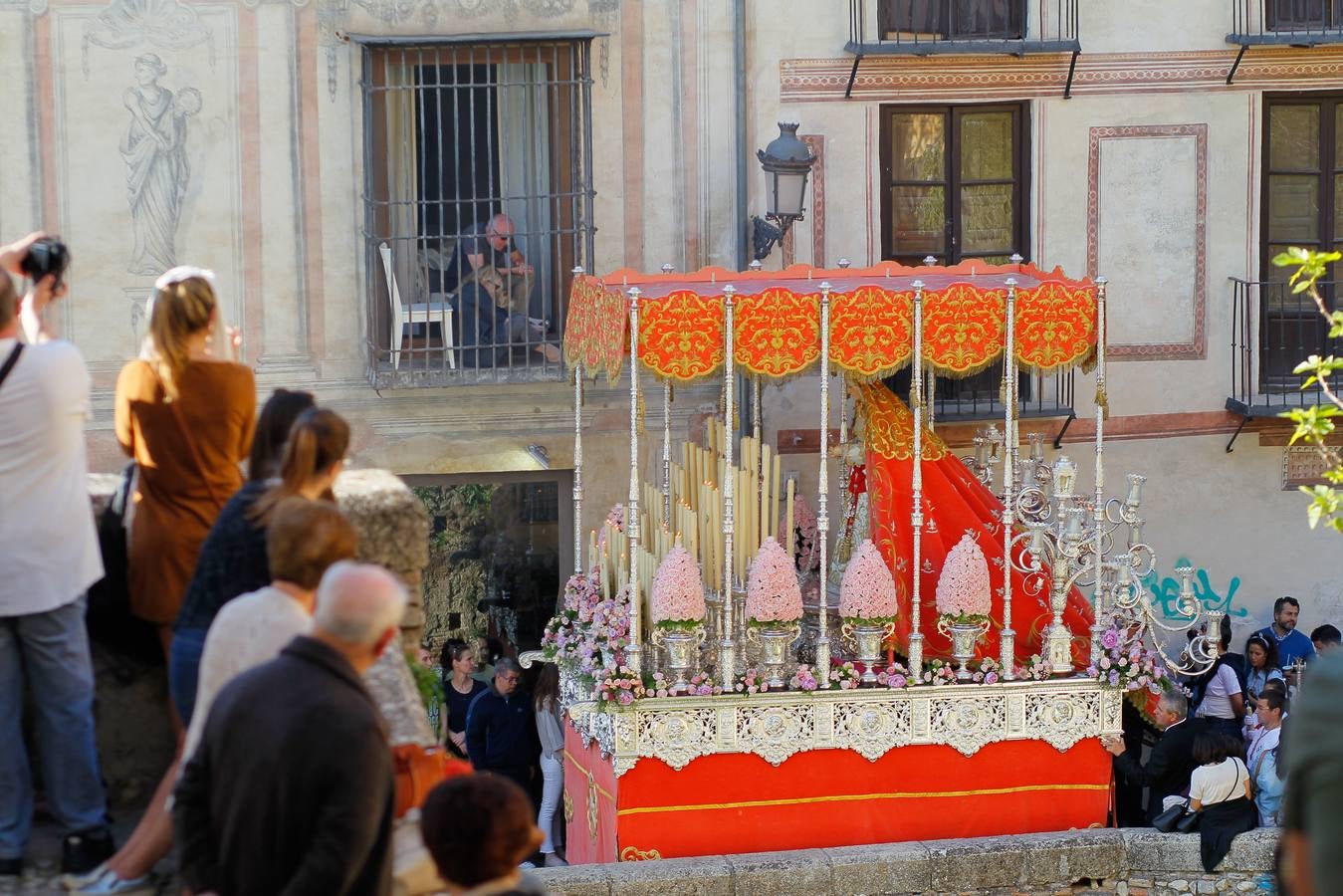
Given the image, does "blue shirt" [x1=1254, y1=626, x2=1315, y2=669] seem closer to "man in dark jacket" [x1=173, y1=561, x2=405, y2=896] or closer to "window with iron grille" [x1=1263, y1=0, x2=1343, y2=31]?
"window with iron grille" [x1=1263, y1=0, x2=1343, y2=31]

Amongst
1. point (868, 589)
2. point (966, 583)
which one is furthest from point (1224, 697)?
point (868, 589)

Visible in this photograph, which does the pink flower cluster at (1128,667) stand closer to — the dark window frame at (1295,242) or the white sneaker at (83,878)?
the dark window frame at (1295,242)

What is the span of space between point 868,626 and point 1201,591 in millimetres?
4310

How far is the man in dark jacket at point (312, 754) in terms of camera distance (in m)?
4.87

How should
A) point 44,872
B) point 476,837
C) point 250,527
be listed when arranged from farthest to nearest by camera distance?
point 44,872 → point 250,527 → point 476,837

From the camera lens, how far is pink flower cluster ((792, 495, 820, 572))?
521 inches

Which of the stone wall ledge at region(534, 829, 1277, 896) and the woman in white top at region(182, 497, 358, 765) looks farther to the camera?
the stone wall ledge at region(534, 829, 1277, 896)

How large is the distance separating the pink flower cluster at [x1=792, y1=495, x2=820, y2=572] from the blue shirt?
312cm

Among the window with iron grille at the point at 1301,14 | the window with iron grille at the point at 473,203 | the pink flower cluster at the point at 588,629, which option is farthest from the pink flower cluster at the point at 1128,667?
the window with iron grille at the point at 1301,14

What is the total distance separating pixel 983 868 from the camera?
11.0 m

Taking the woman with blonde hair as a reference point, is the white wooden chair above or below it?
above

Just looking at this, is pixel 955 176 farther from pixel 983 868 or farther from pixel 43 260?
pixel 43 260

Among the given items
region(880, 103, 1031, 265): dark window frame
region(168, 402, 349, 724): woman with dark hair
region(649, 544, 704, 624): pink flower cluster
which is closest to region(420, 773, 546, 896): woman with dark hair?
region(168, 402, 349, 724): woman with dark hair

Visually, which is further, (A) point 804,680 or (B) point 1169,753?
(B) point 1169,753
